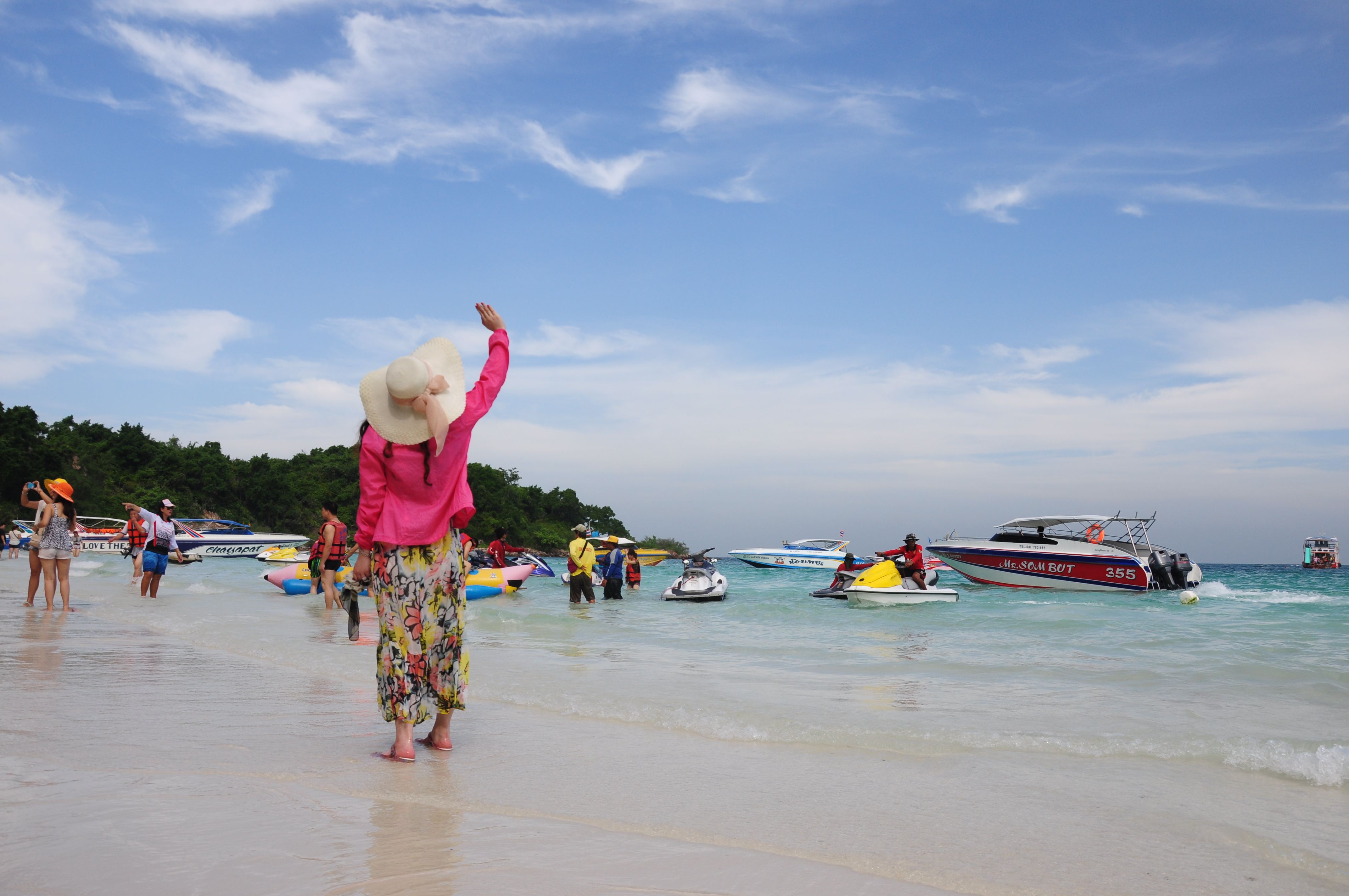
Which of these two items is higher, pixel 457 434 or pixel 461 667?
pixel 457 434

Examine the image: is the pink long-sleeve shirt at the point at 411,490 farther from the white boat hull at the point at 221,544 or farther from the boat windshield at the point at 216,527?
the boat windshield at the point at 216,527

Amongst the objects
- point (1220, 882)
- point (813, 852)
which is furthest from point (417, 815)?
point (1220, 882)

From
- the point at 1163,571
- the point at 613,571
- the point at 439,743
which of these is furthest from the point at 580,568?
the point at 1163,571

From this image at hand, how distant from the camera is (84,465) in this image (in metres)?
56.4

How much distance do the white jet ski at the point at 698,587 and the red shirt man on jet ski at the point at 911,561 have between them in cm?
415

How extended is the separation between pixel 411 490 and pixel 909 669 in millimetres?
6295

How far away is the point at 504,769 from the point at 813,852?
65.6 inches

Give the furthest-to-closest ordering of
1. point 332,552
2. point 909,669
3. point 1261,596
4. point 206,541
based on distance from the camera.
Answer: point 206,541
point 1261,596
point 332,552
point 909,669

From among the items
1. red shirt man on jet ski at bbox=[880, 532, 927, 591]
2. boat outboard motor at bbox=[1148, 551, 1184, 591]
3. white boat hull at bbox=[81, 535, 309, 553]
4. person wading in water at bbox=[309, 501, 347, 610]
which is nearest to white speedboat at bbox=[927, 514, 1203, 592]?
boat outboard motor at bbox=[1148, 551, 1184, 591]

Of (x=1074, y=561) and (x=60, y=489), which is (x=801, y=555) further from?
(x=60, y=489)

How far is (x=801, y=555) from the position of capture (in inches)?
1703

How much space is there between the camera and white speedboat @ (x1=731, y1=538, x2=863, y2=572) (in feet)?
140

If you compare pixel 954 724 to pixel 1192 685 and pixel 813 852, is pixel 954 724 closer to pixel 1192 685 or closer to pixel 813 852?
pixel 813 852

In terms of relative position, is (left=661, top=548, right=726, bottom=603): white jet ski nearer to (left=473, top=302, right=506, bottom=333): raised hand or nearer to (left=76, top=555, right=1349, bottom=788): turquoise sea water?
(left=76, top=555, right=1349, bottom=788): turquoise sea water
